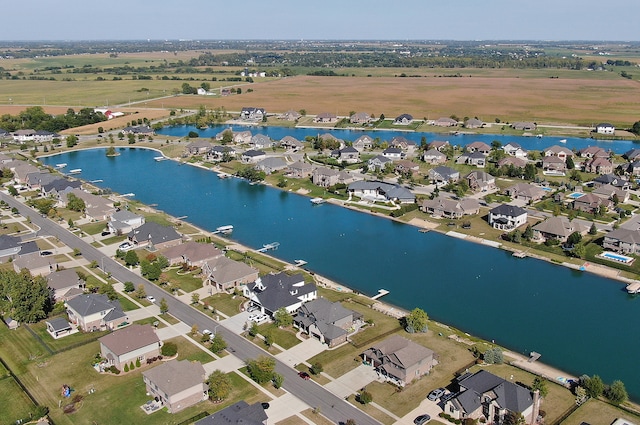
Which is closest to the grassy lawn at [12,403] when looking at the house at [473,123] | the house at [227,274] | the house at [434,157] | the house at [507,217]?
the house at [227,274]

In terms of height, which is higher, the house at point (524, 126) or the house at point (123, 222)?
the house at point (524, 126)

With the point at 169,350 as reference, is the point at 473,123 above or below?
above

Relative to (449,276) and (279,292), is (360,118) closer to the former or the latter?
(449,276)

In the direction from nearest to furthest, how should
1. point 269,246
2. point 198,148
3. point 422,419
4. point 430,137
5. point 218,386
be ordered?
point 422,419
point 218,386
point 269,246
point 198,148
point 430,137

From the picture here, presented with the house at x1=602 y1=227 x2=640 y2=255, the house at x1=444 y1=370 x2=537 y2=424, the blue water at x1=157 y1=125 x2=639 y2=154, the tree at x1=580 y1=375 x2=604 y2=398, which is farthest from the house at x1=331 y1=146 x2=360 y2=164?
the house at x1=444 y1=370 x2=537 y2=424

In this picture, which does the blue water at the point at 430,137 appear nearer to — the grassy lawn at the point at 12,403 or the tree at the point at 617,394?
the tree at the point at 617,394

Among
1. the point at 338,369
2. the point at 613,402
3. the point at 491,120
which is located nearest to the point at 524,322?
the point at 613,402

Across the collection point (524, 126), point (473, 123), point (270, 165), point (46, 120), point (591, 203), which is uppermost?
point (46, 120)

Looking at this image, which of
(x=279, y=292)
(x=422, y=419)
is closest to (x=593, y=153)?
(x=279, y=292)
